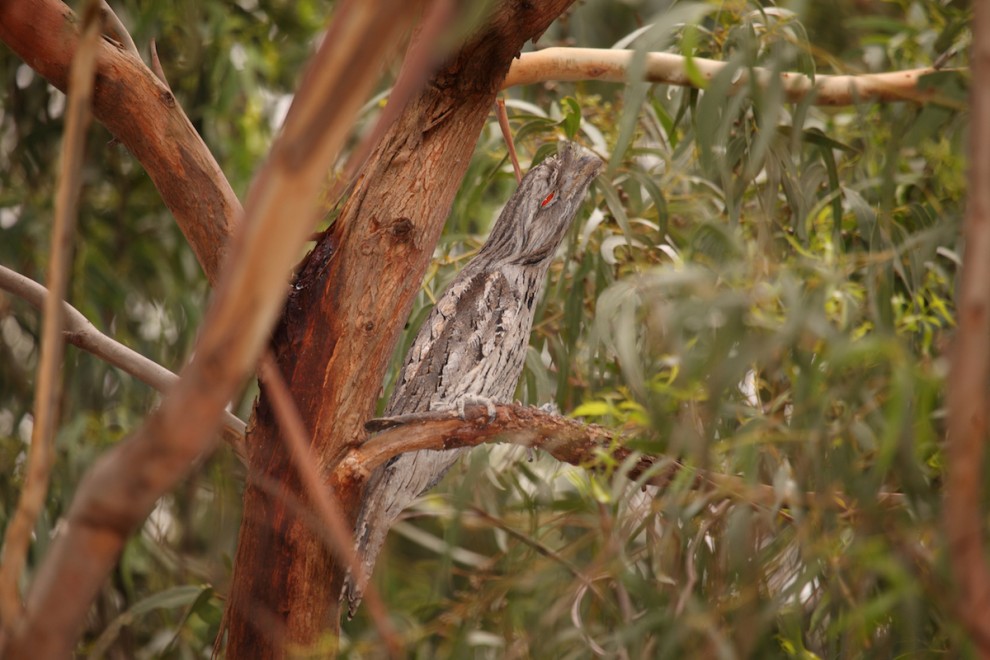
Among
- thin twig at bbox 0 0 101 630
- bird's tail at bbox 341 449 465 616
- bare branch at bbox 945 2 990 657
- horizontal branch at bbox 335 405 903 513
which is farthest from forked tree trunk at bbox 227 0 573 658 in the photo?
bare branch at bbox 945 2 990 657

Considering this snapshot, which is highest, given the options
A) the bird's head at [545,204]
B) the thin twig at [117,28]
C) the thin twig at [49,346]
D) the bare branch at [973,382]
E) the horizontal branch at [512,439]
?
the thin twig at [117,28]

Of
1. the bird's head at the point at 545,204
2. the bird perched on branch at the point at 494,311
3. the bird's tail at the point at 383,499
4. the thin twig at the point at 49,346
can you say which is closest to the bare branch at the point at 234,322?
the thin twig at the point at 49,346

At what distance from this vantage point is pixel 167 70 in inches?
121

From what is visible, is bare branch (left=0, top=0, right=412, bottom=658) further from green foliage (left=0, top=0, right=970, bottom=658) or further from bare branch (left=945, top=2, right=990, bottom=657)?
green foliage (left=0, top=0, right=970, bottom=658)

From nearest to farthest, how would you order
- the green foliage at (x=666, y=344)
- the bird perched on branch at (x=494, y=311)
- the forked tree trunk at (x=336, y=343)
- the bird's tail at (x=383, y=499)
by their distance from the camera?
the green foliage at (x=666, y=344)
the forked tree trunk at (x=336, y=343)
the bird's tail at (x=383, y=499)
the bird perched on branch at (x=494, y=311)

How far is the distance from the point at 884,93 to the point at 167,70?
227cm

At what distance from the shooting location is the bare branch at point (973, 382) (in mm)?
545

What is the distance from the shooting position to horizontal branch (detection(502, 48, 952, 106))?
191cm

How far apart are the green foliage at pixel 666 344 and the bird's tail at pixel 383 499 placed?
216 millimetres

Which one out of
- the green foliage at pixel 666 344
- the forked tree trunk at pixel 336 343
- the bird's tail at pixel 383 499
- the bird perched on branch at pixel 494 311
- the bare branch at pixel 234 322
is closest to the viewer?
the bare branch at pixel 234 322

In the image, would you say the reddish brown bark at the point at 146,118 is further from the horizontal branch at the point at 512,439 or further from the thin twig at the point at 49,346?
the thin twig at the point at 49,346

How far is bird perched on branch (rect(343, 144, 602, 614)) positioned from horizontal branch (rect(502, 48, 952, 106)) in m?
0.19

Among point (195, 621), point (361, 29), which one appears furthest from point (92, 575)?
point (195, 621)

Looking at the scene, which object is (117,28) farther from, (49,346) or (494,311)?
(49,346)
